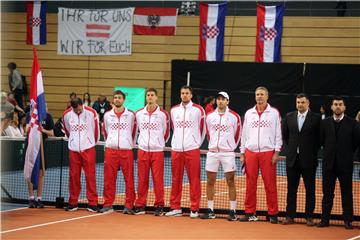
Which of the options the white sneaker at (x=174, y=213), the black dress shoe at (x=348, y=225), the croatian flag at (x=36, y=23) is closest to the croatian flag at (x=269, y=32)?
the croatian flag at (x=36, y=23)

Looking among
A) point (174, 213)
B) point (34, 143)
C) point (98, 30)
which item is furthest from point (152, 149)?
point (98, 30)

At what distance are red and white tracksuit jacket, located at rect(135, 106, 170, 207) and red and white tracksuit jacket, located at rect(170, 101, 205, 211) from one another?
25 cm

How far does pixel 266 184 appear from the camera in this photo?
1243cm

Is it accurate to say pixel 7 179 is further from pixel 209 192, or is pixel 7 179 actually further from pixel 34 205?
pixel 209 192

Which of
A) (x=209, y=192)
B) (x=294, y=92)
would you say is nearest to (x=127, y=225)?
(x=209, y=192)

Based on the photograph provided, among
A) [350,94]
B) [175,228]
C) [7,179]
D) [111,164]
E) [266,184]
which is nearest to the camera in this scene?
[175,228]

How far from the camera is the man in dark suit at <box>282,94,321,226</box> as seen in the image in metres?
12.1

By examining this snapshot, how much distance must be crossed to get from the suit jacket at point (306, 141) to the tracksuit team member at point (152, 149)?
2.27 metres

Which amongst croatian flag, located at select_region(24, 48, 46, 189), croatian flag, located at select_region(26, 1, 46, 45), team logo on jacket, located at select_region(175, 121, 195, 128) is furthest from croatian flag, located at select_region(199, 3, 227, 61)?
team logo on jacket, located at select_region(175, 121, 195, 128)

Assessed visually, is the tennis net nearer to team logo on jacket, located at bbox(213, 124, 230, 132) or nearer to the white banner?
team logo on jacket, located at bbox(213, 124, 230, 132)

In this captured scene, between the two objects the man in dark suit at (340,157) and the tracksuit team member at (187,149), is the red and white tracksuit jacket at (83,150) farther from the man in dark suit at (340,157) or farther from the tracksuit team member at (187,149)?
the man in dark suit at (340,157)

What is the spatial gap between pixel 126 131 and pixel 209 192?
1.81 m

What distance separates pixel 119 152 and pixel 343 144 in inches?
152

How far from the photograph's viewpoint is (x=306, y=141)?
39.9ft
